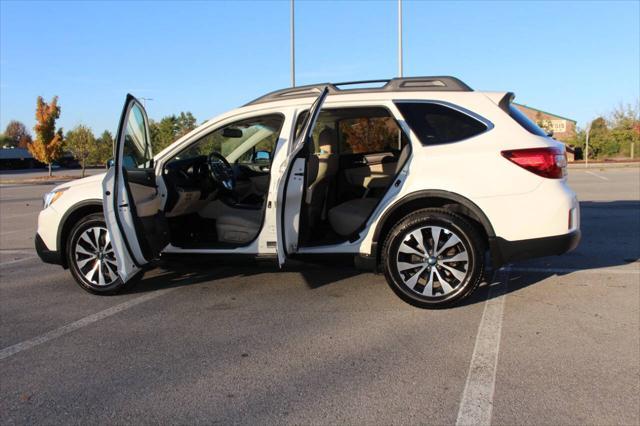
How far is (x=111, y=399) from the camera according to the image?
3104mm

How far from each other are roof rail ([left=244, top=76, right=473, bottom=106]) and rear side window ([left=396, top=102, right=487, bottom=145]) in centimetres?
18

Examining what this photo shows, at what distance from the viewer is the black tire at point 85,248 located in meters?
5.19

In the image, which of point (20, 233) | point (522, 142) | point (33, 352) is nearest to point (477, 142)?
point (522, 142)

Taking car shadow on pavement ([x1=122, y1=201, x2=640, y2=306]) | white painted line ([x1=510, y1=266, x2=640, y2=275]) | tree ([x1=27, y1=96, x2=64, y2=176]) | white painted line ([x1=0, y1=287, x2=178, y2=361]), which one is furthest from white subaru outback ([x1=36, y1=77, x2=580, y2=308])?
tree ([x1=27, y1=96, x2=64, y2=176])

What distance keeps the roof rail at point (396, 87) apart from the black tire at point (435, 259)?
1.14 meters

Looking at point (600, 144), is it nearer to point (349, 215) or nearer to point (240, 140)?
point (349, 215)

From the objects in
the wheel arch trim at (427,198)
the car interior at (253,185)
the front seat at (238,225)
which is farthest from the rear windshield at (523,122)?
the front seat at (238,225)

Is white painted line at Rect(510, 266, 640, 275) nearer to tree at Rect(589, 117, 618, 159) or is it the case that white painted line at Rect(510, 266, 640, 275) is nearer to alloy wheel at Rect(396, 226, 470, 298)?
alloy wheel at Rect(396, 226, 470, 298)

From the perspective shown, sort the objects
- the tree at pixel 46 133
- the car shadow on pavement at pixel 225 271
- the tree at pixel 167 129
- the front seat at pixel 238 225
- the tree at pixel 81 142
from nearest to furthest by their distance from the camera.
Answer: the car shadow on pavement at pixel 225 271, the front seat at pixel 238 225, the tree at pixel 167 129, the tree at pixel 46 133, the tree at pixel 81 142

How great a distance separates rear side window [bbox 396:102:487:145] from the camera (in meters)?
4.61

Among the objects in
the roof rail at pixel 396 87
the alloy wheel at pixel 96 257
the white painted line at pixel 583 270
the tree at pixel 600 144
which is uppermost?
the tree at pixel 600 144

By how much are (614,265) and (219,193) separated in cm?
465

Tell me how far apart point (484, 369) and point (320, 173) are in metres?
2.90

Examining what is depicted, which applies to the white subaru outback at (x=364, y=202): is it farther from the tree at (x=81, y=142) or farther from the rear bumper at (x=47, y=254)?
the tree at (x=81, y=142)
